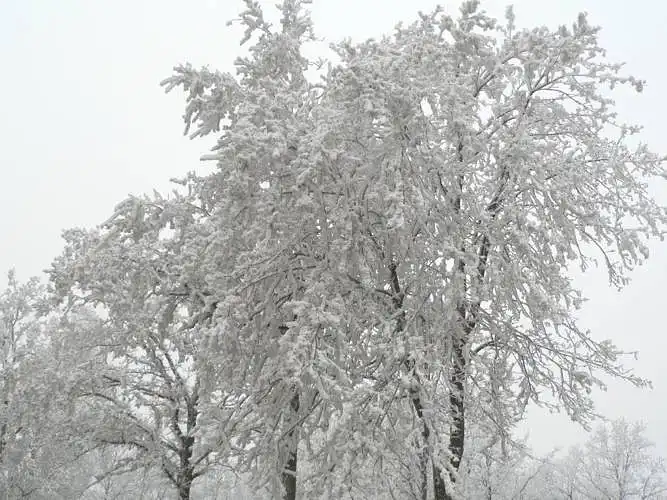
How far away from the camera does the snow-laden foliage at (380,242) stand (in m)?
5.75

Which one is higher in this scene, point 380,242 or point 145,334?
point 380,242

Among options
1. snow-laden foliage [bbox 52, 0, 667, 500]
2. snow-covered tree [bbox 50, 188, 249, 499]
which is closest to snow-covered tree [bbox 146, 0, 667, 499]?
snow-laden foliage [bbox 52, 0, 667, 500]

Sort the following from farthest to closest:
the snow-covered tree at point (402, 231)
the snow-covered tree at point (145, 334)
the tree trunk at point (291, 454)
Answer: the tree trunk at point (291, 454) → the snow-covered tree at point (145, 334) → the snow-covered tree at point (402, 231)

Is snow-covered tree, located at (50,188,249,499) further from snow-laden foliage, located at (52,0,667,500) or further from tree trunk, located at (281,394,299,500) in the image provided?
tree trunk, located at (281,394,299,500)

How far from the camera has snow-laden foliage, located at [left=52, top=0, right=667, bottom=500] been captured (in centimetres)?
575

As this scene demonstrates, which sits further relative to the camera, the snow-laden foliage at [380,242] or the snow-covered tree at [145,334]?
the snow-covered tree at [145,334]

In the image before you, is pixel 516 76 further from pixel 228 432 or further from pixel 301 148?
pixel 228 432

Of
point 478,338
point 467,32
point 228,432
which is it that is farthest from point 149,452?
point 467,32

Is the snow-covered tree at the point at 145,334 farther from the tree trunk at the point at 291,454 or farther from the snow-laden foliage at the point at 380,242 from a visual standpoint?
the tree trunk at the point at 291,454

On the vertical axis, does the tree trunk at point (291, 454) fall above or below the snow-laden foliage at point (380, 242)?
below

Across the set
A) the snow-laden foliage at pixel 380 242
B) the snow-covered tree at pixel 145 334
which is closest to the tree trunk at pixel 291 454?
the snow-laden foliage at pixel 380 242

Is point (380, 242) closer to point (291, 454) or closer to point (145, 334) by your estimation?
point (291, 454)

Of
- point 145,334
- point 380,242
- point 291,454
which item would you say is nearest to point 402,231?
point 380,242

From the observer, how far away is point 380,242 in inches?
272
